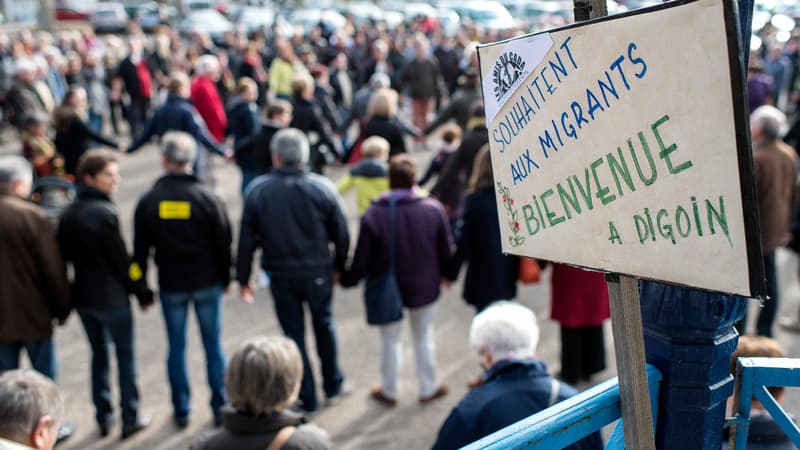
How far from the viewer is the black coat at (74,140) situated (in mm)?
7383

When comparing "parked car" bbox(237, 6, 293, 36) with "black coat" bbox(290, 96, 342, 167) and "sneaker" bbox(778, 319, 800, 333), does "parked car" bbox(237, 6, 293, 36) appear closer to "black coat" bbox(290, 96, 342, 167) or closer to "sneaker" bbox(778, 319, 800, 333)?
"black coat" bbox(290, 96, 342, 167)

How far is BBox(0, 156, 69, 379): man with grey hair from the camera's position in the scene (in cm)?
398

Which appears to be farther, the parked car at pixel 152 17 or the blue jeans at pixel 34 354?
the parked car at pixel 152 17

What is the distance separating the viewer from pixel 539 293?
6453 millimetres

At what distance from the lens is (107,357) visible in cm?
436

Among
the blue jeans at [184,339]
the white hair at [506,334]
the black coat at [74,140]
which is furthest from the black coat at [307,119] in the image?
the white hair at [506,334]

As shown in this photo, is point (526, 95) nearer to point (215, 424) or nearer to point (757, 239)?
point (757, 239)

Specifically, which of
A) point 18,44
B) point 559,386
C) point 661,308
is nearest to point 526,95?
point 661,308

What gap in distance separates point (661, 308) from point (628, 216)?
0.36 meters

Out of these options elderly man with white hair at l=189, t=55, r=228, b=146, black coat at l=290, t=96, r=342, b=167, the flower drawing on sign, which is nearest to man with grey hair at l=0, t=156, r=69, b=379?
the flower drawing on sign

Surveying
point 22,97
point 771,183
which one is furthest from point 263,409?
point 22,97

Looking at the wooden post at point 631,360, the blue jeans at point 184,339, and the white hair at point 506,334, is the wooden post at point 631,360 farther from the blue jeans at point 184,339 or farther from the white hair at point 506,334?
the blue jeans at point 184,339

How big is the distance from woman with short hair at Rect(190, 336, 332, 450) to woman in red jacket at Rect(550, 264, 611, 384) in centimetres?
235

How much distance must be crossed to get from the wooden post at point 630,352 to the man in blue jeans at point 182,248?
10.7ft
